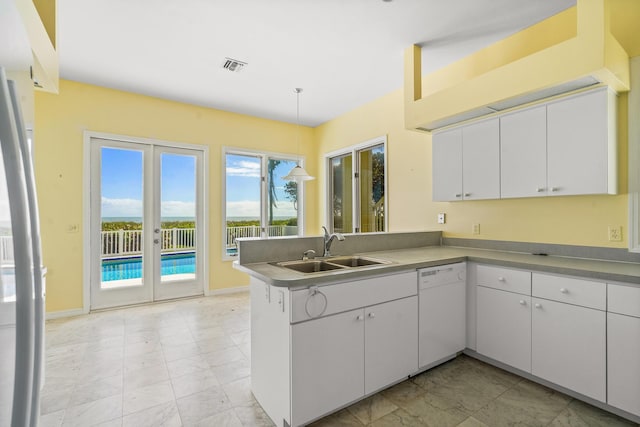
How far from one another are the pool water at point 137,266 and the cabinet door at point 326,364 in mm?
3522

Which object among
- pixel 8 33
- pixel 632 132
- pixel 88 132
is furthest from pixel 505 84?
pixel 88 132

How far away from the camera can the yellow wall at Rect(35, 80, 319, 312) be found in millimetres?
3773

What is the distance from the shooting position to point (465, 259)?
8.95 ft

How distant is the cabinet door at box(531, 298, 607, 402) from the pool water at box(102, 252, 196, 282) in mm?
4385

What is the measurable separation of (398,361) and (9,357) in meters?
2.21

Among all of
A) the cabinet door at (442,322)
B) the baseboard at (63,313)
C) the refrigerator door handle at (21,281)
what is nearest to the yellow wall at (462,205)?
the cabinet door at (442,322)

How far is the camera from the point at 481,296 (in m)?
2.62

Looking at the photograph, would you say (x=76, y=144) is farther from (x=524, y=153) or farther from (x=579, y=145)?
(x=579, y=145)

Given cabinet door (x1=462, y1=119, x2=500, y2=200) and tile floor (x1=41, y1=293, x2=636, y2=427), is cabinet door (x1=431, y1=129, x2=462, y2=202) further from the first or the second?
tile floor (x1=41, y1=293, x2=636, y2=427)

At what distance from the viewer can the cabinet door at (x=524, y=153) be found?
2492 millimetres

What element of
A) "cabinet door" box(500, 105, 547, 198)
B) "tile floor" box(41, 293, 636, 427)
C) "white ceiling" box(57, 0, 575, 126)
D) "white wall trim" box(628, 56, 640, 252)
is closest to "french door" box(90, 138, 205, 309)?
"white ceiling" box(57, 0, 575, 126)

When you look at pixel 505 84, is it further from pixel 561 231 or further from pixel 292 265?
pixel 292 265

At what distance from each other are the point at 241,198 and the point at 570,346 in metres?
4.52

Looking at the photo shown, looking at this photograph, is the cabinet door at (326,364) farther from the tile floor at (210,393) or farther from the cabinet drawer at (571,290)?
the cabinet drawer at (571,290)
